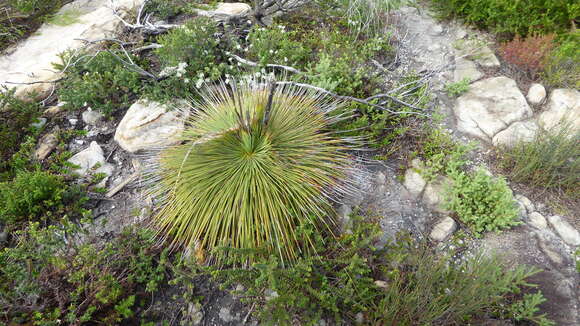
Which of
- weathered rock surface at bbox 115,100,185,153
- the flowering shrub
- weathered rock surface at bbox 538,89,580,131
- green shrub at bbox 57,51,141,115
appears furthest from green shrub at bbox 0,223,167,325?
the flowering shrub

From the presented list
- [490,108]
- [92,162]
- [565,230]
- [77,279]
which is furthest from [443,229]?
[92,162]

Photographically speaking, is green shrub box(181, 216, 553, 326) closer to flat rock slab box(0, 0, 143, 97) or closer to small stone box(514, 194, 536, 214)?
small stone box(514, 194, 536, 214)

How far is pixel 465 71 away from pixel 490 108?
0.83m

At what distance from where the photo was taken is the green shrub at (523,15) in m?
4.54

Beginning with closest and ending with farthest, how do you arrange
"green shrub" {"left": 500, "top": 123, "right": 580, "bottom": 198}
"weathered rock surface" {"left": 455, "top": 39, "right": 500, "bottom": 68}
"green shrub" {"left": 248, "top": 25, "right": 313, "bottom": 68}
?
"green shrub" {"left": 500, "top": 123, "right": 580, "bottom": 198}, "green shrub" {"left": 248, "top": 25, "right": 313, "bottom": 68}, "weathered rock surface" {"left": 455, "top": 39, "right": 500, "bottom": 68}

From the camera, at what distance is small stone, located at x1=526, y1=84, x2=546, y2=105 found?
425cm

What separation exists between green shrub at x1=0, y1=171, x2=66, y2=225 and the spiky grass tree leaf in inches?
42.2

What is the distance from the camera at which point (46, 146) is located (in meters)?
4.05

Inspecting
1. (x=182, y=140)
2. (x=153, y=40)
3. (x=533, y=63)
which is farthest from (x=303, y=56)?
(x=533, y=63)

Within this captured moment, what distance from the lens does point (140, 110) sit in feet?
13.5

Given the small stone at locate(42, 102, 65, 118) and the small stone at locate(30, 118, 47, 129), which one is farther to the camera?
the small stone at locate(42, 102, 65, 118)

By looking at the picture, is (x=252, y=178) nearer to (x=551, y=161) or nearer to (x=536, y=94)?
(x=551, y=161)

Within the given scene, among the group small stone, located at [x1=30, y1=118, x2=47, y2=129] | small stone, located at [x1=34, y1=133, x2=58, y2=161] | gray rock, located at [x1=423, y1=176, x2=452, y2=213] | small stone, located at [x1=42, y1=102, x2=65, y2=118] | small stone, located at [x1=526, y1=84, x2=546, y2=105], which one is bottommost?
gray rock, located at [x1=423, y1=176, x2=452, y2=213]

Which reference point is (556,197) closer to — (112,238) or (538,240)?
(538,240)
